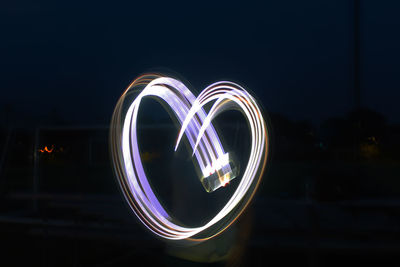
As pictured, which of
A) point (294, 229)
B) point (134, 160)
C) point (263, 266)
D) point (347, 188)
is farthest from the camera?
point (347, 188)

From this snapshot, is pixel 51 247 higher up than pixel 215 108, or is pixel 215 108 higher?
pixel 215 108

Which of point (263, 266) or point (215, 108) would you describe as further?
point (263, 266)

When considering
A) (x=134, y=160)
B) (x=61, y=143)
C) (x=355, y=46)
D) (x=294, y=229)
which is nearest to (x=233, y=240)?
(x=134, y=160)

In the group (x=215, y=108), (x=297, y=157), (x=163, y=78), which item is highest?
(x=163, y=78)

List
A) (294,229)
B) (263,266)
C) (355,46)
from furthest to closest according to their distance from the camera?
(355,46) → (294,229) → (263,266)

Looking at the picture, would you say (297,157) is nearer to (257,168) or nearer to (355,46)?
(355,46)

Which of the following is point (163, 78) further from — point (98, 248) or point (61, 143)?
point (61, 143)

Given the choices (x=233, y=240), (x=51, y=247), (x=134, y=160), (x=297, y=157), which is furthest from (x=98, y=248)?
(x=297, y=157)
